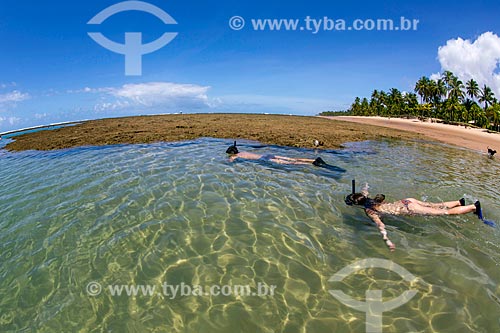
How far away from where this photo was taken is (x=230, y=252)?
20.4ft

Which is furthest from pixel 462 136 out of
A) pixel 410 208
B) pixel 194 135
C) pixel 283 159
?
pixel 410 208

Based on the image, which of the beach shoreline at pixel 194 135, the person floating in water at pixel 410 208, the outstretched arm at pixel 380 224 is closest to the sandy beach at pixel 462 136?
the beach shoreline at pixel 194 135

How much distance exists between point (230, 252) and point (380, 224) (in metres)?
4.41

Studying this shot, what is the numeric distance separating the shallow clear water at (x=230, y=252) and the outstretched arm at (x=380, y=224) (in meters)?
0.18

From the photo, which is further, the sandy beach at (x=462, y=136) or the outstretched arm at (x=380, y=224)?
the sandy beach at (x=462, y=136)

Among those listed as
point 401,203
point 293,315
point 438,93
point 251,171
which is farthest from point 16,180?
point 438,93

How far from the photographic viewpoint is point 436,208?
8.30m

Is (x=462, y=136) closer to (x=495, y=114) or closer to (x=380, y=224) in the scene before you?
(x=495, y=114)

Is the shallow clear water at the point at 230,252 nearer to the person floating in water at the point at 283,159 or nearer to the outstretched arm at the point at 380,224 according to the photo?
the outstretched arm at the point at 380,224

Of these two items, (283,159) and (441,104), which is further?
(441,104)

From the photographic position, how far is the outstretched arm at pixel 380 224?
6.47 m

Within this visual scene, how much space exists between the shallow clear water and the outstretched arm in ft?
0.58

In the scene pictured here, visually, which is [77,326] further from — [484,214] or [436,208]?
[484,214]

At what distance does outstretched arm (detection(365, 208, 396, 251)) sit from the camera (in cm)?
647
